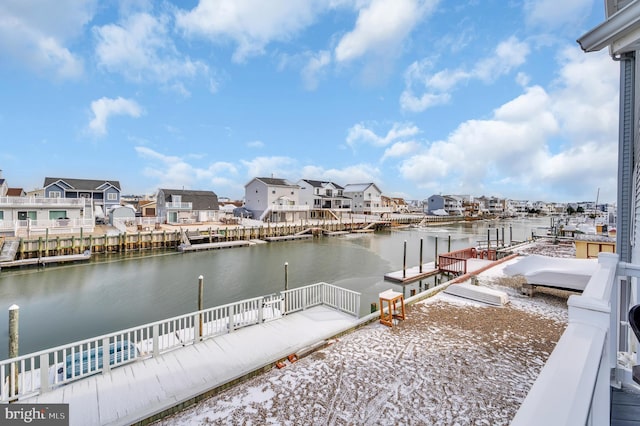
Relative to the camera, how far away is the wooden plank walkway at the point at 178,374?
4.57 metres

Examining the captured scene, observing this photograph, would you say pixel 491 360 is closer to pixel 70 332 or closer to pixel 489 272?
pixel 489 272

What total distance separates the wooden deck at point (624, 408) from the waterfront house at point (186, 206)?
37972 mm

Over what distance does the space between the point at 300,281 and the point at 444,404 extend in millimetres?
11879

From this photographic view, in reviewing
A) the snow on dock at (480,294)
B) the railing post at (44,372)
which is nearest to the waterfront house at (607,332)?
the snow on dock at (480,294)

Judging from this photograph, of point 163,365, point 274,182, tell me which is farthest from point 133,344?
point 274,182

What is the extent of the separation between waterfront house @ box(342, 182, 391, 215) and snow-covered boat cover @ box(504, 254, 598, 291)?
148ft

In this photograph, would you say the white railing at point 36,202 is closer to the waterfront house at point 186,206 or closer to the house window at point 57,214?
the house window at point 57,214

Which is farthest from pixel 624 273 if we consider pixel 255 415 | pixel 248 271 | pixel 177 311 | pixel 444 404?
pixel 248 271

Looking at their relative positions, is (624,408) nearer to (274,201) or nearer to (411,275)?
(411,275)

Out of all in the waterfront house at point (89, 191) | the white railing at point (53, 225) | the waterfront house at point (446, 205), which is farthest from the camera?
the waterfront house at point (446, 205)

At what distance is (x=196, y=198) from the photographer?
38250mm

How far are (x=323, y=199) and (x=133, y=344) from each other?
147 ft

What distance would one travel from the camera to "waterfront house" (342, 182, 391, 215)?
56.9 metres

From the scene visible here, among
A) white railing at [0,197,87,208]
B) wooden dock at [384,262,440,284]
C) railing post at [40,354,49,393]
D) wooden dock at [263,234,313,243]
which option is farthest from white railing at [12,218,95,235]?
wooden dock at [384,262,440,284]
